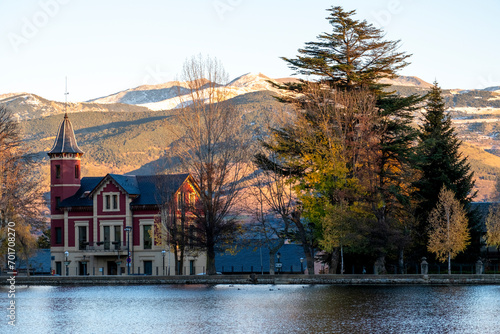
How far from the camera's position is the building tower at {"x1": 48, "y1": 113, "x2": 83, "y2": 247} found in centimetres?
7856

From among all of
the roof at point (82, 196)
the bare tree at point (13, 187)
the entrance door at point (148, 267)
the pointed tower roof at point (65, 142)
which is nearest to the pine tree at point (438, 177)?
the entrance door at point (148, 267)

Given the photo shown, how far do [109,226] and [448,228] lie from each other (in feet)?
117

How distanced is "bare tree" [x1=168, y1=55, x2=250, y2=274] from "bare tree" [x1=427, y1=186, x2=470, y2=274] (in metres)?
15.2

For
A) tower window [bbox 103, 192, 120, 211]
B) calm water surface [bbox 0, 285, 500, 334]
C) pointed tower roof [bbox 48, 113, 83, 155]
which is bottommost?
calm water surface [bbox 0, 285, 500, 334]

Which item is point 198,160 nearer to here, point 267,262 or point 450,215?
point 450,215

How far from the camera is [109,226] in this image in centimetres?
7606

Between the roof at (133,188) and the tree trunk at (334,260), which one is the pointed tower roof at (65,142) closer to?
the roof at (133,188)

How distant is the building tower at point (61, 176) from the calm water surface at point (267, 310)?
29096mm

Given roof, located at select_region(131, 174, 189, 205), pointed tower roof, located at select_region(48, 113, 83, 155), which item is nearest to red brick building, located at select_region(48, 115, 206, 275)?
roof, located at select_region(131, 174, 189, 205)

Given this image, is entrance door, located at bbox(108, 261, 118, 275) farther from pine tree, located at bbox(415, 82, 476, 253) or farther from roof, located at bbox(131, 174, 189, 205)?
pine tree, located at bbox(415, 82, 476, 253)

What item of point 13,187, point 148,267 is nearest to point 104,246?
point 148,267

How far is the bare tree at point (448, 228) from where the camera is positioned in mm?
55469

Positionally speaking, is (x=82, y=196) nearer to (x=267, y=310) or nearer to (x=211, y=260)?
(x=211, y=260)

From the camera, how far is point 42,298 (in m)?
45.7
